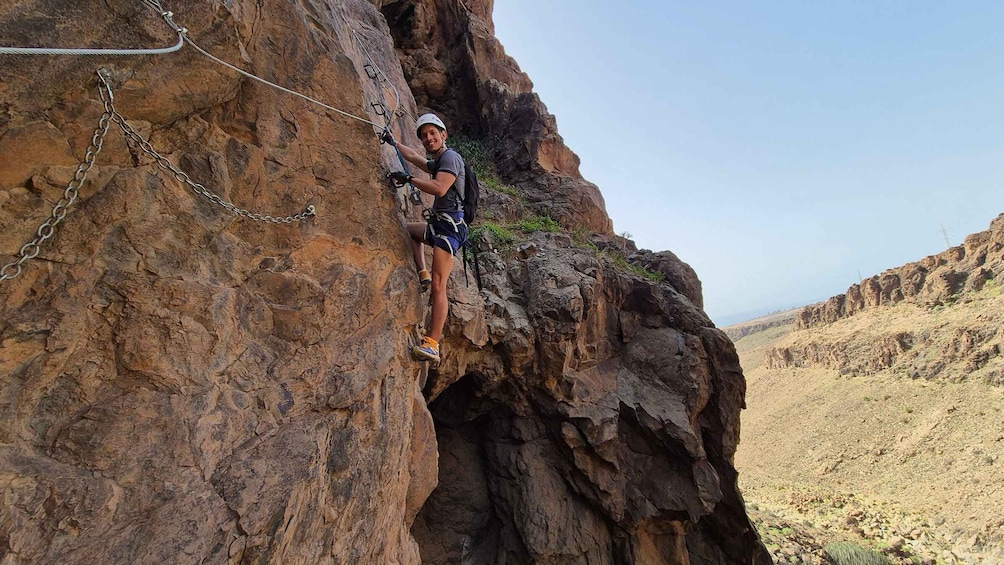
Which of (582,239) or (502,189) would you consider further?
(502,189)

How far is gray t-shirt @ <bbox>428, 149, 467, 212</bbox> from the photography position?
4.43 meters

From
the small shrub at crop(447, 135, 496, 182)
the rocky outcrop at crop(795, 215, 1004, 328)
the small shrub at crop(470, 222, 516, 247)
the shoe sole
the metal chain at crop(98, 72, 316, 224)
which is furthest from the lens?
the rocky outcrop at crop(795, 215, 1004, 328)

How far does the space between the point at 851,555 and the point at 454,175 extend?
17.6 meters

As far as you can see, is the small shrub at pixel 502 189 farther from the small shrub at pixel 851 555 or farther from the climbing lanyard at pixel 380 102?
the small shrub at pixel 851 555

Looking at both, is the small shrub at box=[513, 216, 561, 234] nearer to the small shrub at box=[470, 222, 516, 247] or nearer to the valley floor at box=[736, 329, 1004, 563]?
the small shrub at box=[470, 222, 516, 247]

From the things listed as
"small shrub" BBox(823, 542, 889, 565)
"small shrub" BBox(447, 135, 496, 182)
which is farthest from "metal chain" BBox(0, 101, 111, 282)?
"small shrub" BBox(823, 542, 889, 565)

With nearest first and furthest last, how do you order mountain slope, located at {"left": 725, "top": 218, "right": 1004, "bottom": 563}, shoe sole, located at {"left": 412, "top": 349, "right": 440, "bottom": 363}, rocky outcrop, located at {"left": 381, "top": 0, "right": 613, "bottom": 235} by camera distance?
shoe sole, located at {"left": 412, "top": 349, "right": 440, "bottom": 363} → rocky outcrop, located at {"left": 381, "top": 0, "right": 613, "bottom": 235} → mountain slope, located at {"left": 725, "top": 218, "right": 1004, "bottom": 563}

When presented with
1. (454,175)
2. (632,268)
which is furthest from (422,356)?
(632,268)

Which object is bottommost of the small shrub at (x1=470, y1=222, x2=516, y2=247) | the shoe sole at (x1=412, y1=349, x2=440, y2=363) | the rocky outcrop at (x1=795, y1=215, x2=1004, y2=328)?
the shoe sole at (x1=412, y1=349, x2=440, y2=363)

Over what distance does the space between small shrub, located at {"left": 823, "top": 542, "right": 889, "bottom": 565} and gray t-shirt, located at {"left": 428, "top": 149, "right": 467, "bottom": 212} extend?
17.1 metres

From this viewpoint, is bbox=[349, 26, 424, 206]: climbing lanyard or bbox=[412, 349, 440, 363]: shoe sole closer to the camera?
bbox=[412, 349, 440, 363]: shoe sole

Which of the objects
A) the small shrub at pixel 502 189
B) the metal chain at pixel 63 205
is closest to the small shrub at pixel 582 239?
the small shrub at pixel 502 189

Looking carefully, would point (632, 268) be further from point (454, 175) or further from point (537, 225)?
point (454, 175)

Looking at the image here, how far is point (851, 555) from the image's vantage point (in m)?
13.6
